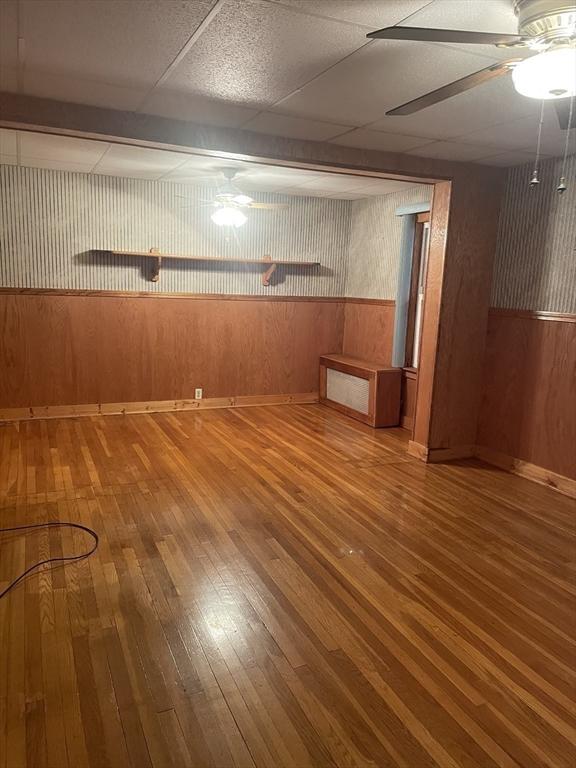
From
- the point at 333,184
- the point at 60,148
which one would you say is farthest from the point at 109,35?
the point at 333,184

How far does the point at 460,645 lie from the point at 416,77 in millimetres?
2529

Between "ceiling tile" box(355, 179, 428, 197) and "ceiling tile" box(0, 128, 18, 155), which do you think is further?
"ceiling tile" box(355, 179, 428, 197)

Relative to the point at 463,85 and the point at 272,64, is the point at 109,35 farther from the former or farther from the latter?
the point at 463,85

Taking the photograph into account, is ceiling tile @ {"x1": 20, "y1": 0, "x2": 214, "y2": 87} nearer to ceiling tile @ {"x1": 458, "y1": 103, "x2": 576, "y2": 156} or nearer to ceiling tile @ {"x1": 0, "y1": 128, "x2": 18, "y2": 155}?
ceiling tile @ {"x1": 0, "y1": 128, "x2": 18, "y2": 155}

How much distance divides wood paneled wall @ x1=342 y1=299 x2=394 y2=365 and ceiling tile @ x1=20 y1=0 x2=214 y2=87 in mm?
3863

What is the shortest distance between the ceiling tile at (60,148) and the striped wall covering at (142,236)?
616mm

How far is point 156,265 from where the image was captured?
579 centimetres

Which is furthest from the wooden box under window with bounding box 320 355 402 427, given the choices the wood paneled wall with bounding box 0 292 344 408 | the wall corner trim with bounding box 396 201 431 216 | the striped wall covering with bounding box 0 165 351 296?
the wall corner trim with bounding box 396 201 431 216

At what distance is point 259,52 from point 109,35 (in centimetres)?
61

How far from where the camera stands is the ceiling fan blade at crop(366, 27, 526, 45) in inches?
65.0

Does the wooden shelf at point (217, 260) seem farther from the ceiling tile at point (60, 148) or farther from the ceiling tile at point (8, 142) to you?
the ceiling tile at point (8, 142)

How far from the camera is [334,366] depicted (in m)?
6.41

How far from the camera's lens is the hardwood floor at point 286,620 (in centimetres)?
179

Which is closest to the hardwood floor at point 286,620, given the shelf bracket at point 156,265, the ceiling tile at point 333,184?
the shelf bracket at point 156,265
